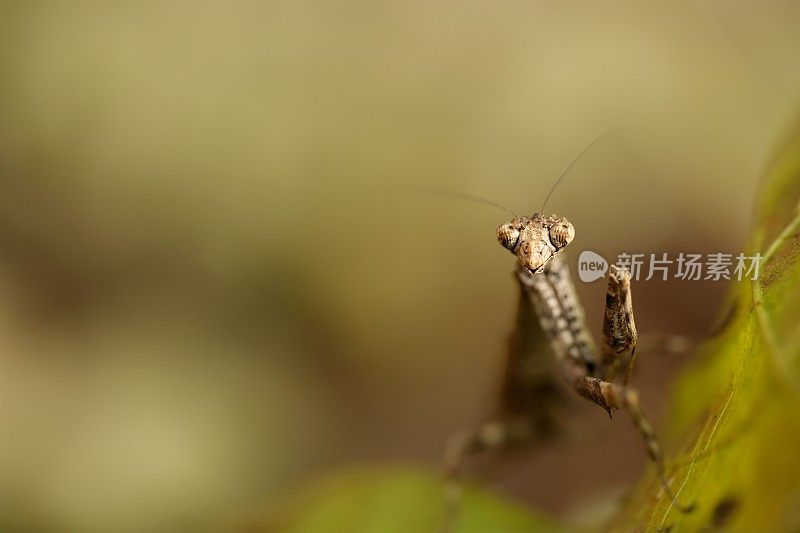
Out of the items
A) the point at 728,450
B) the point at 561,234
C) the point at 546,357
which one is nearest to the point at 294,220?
the point at 546,357

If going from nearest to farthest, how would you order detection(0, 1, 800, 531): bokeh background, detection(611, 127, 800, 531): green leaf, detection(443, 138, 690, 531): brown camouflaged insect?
detection(611, 127, 800, 531): green leaf < detection(443, 138, 690, 531): brown camouflaged insect < detection(0, 1, 800, 531): bokeh background

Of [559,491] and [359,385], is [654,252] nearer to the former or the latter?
[559,491]

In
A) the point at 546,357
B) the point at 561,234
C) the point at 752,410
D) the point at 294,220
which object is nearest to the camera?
the point at 752,410

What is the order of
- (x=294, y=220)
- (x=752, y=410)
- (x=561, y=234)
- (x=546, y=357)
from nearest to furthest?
(x=752, y=410)
(x=561, y=234)
(x=546, y=357)
(x=294, y=220)

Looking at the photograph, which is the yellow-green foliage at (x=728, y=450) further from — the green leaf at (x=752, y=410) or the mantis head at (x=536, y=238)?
the mantis head at (x=536, y=238)

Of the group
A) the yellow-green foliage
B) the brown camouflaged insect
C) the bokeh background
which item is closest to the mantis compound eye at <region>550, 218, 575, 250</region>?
the brown camouflaged insect

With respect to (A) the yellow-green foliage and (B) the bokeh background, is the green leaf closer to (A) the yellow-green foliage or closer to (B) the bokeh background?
(A) the yellow-green foliage

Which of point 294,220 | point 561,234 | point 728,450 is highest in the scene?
point 294,220

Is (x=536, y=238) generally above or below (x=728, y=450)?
above

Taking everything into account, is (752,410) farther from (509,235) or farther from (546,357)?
(546,357)
